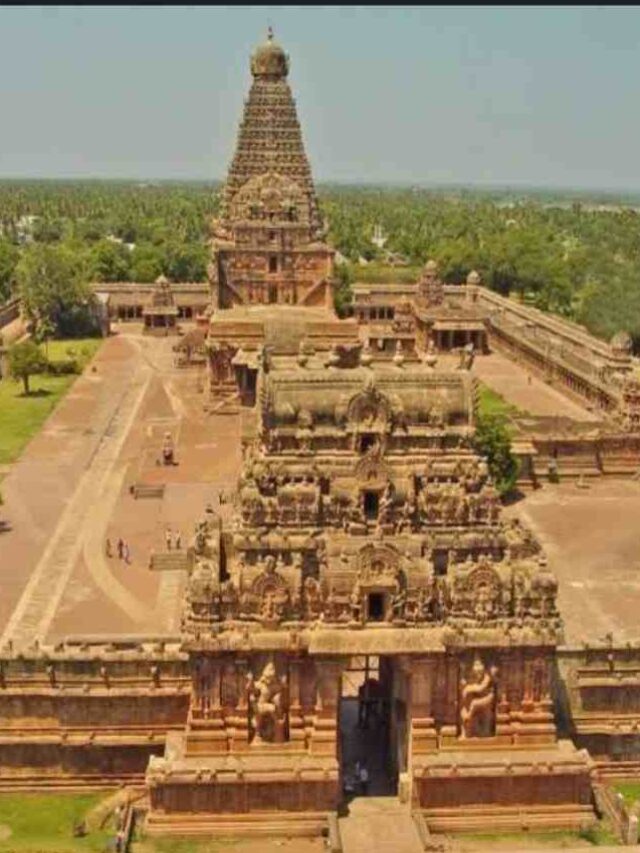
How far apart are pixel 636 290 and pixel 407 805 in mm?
55439

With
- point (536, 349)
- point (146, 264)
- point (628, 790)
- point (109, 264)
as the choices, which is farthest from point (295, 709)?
point (109, 264)

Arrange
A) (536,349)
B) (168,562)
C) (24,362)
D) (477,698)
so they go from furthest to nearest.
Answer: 1. (536,349)
2. (24,362)
3. (168,562)
4. (477,698)

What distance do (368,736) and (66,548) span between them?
49.0ft

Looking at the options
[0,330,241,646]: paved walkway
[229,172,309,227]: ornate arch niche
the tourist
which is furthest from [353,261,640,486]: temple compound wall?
[0,330,241,646]: paved walkway

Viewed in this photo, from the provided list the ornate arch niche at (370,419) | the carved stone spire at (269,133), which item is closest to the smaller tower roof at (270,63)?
the carved stone spire at (269,133)

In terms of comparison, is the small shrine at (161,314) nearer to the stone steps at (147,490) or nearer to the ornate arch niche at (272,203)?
the ornate arch niche at (272,203)

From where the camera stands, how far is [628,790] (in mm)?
21000

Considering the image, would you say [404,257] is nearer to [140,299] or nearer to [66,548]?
→ [140,299]

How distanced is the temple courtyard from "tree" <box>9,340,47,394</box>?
2.20 meters

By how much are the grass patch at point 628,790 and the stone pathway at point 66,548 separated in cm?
1253

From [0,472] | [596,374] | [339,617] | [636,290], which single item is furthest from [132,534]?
[636,290]

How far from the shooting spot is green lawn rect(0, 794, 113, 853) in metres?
18.9

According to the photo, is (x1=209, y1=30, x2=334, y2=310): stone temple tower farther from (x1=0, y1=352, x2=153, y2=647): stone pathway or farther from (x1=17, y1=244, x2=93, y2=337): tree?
(x1=17, y1=244, x2=93, y2=337): tree

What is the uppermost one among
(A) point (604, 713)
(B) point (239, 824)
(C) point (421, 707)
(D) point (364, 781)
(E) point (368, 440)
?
(E) point (368, 440)
